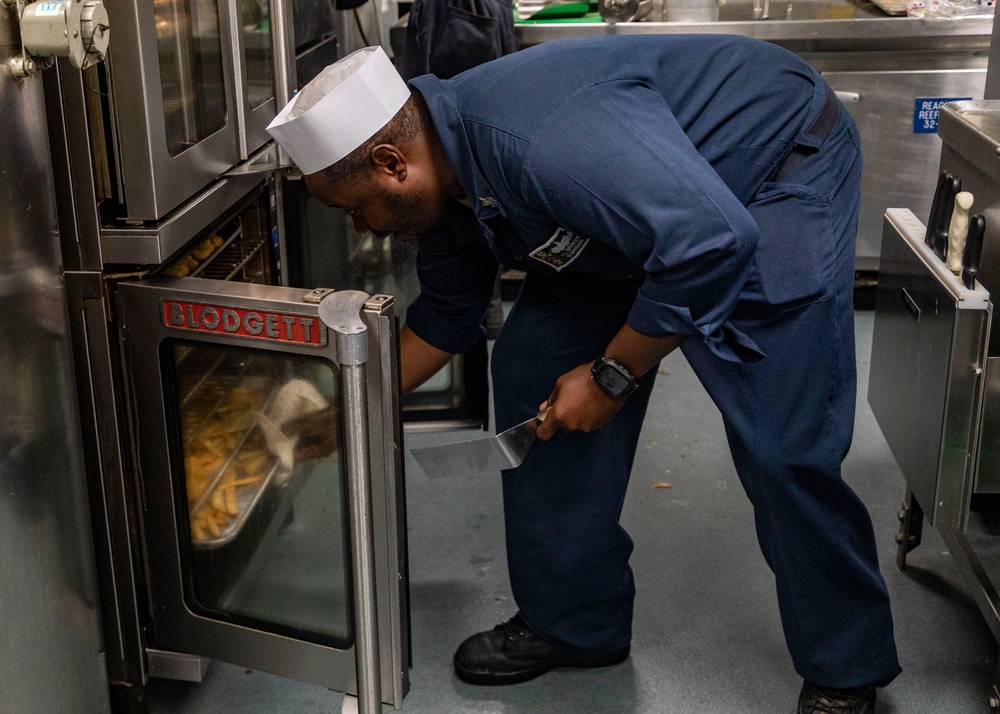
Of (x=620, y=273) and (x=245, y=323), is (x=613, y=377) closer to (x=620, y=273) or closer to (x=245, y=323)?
(x=620, y=273)

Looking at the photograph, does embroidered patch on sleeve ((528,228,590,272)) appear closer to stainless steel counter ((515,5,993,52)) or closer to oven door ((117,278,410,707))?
oven door ((117,278,410,707))

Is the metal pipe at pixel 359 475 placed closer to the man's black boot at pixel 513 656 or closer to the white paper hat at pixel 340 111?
the white paper hat at pixel 340 111

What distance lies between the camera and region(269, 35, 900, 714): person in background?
1.39 m

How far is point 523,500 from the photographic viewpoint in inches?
75.9

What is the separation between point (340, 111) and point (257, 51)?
1.89 ft

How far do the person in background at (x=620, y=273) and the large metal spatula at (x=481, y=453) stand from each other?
39mm

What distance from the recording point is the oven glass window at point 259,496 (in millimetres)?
1578

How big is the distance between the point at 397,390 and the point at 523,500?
0.54m

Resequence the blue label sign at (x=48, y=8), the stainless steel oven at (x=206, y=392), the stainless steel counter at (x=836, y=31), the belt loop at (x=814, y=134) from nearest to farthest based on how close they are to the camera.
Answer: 1. the blue label sign at (x=48, y=8)
2. the stainless steel oven at (x=206, y=392)
3. the belt loop at (x=814, y=134)
4. the stainless steel counter at (x=836, y=31)

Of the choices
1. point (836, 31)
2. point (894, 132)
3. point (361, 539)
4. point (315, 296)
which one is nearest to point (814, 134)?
point (315, 296)

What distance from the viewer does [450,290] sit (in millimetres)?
1898

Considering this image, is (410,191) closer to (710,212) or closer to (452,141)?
(452,141)

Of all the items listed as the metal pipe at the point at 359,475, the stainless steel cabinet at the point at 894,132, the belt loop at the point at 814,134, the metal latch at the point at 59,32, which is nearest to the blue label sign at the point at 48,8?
the metal latch at the point at 59,32

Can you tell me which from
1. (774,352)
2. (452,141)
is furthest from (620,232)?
(774,352)
